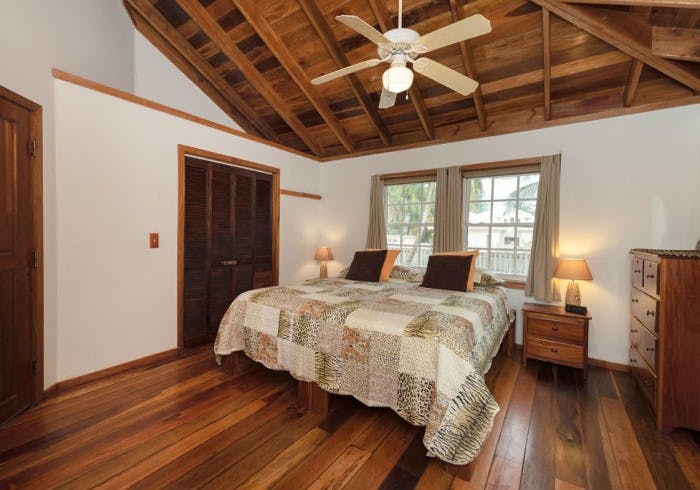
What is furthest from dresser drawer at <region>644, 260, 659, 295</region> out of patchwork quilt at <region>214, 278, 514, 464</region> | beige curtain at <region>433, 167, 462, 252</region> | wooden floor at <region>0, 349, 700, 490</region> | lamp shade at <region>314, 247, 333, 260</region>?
lamp shade at <region>314, 247, 333, 260</region>

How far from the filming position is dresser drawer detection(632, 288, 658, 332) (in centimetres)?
206

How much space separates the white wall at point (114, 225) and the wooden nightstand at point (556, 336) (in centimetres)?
345

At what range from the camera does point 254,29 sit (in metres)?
3.06

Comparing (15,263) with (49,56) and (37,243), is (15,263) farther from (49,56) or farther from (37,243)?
(49,56)

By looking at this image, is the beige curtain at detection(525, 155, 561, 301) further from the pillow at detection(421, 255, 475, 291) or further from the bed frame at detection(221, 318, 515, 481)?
the pillow at detection(421, 255, 475, 291)

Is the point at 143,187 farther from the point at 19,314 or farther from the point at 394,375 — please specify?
the point at 394,375

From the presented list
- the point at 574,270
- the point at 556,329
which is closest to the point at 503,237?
the point at 574,270

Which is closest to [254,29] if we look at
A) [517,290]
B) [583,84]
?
[583,84]

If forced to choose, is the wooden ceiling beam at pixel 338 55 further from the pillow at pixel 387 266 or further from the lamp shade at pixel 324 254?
the lamp shade at pixel 324 254

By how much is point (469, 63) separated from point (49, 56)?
3399 mm

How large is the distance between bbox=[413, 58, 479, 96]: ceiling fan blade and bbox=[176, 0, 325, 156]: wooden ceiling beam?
241 centimetres

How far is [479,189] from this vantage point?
3705mm

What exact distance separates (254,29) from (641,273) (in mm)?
4063

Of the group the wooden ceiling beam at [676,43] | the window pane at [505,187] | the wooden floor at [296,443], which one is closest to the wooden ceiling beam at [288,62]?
the window pane at [505,187]
